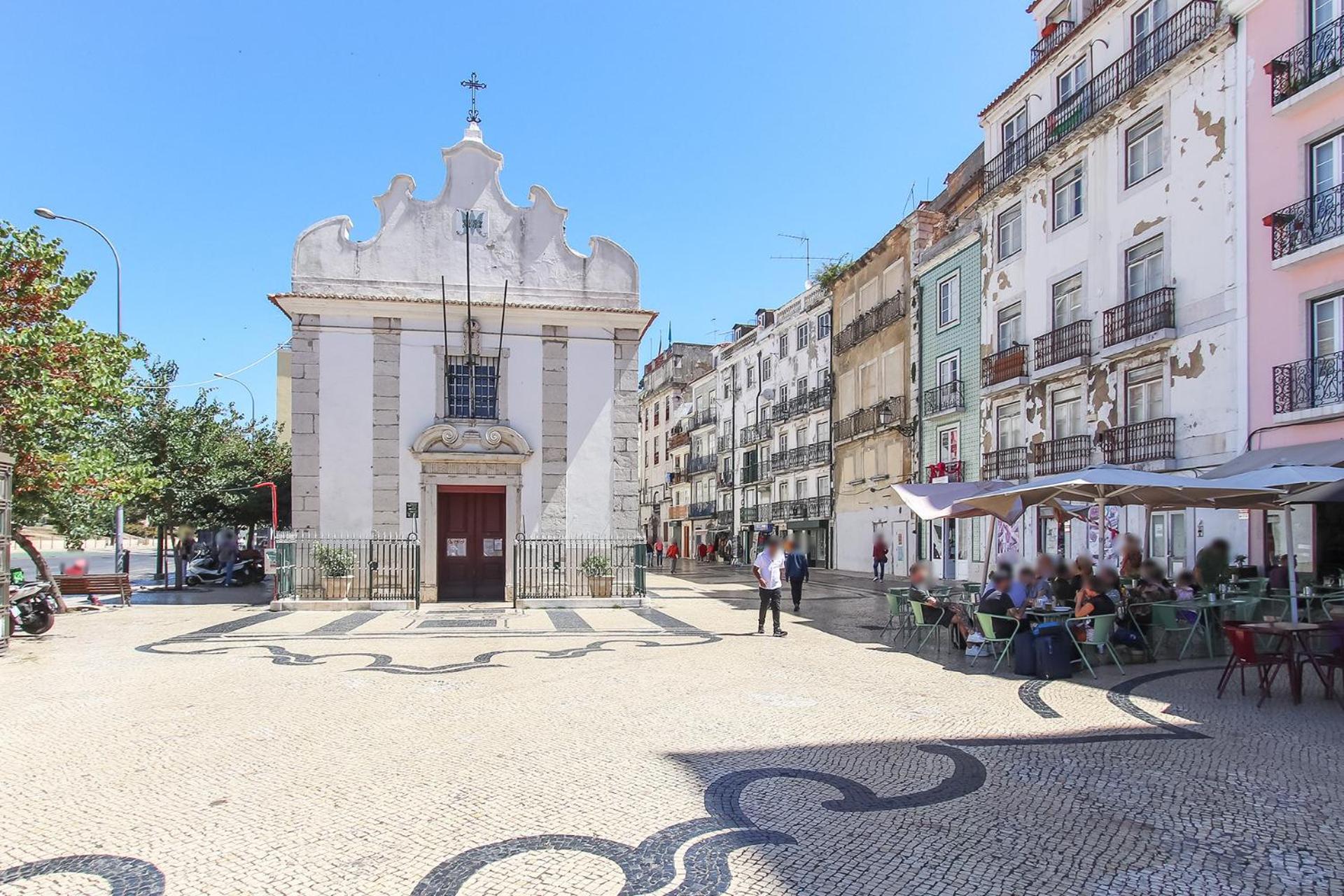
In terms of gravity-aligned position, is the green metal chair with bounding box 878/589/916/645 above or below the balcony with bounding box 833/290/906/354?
below

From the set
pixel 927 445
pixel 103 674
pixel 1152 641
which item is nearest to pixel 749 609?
pixel 1152 641

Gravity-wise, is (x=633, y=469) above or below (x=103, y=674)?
above

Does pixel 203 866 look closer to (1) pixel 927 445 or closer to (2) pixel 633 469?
(2) pixel 633 469

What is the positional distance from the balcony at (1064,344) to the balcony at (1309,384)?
595 cm

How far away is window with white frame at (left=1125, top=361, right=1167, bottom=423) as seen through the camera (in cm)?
2050

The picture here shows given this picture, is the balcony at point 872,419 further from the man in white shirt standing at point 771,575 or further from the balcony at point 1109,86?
the man in white shirt standing at point 771,575

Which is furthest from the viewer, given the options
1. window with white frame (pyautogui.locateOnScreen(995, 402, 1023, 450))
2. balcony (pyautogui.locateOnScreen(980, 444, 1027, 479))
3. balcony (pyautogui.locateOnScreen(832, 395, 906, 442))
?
balcony (pyautogui.locateOnScreen(832, 395, 906, 442))

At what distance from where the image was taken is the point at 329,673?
10.2 m

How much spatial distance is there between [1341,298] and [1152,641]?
8829 mm

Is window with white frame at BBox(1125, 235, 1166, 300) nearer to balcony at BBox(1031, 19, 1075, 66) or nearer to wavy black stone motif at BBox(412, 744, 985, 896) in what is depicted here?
balcony at BBox(1031, 19, 1075, 66)

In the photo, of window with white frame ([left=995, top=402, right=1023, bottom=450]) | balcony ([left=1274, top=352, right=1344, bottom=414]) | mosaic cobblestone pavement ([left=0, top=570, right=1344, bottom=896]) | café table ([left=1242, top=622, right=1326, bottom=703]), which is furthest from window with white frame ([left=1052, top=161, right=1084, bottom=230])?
café table ([left=1242, top=622, right=1326, bottom=703])

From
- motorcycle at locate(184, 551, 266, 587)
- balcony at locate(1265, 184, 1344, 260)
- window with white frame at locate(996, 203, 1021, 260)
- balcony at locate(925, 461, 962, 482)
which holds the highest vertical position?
window with white frame at locate(996, 203, 1021, 260)

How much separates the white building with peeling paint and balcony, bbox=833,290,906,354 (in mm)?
6200

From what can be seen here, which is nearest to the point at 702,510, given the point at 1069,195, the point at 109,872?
the point at 1069,195
